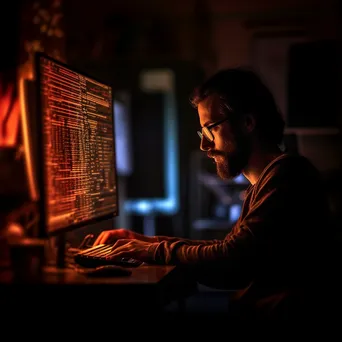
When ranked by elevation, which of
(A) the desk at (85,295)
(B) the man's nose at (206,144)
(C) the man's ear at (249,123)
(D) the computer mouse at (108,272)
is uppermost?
(C) the man's ear at (249,123)

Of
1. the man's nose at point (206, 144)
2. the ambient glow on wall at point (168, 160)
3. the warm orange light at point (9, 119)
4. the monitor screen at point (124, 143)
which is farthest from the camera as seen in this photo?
the ambient glow on wall at point (168, 160)

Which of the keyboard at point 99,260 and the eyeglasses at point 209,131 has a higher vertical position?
the eyeglasses at point 209,131

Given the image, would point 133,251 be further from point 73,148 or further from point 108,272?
point 73,148

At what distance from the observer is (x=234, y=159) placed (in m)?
1.86

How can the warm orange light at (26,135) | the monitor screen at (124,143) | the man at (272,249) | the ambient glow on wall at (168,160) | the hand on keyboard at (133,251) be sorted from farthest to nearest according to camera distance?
the ambient glow on wall at (168,160), the monitor screen at (124,143), the warm orange light at (26,135), the hand on keyboard at (133,251), the man at (272,249)

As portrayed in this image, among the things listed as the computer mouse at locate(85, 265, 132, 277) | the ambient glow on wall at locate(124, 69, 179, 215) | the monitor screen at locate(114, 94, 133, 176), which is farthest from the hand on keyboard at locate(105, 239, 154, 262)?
the ambient glow on wall at locate(124, 69, 179, 215)

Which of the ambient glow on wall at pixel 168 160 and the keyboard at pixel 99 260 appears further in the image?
the ambient glow on wall at pixel 168 160

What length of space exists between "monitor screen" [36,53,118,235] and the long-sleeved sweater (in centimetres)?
38

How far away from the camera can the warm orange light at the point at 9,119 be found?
2.95 m

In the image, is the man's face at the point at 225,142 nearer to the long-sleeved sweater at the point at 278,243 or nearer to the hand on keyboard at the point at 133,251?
the long-sleeved sweater at the point at 278,243

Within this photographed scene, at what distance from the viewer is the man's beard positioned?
→ 6.08ft

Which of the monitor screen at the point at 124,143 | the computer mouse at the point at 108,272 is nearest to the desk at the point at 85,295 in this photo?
the computer mouse at the point at 108,272

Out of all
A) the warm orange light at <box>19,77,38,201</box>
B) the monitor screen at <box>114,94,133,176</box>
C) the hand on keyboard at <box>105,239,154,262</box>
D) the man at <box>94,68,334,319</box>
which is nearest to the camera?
the man at <box>94,68,334,319</box>

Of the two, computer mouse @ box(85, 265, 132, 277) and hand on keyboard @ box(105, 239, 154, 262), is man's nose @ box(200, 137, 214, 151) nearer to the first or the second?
hand on keyboard @ box(105, 239, 154, 262)
